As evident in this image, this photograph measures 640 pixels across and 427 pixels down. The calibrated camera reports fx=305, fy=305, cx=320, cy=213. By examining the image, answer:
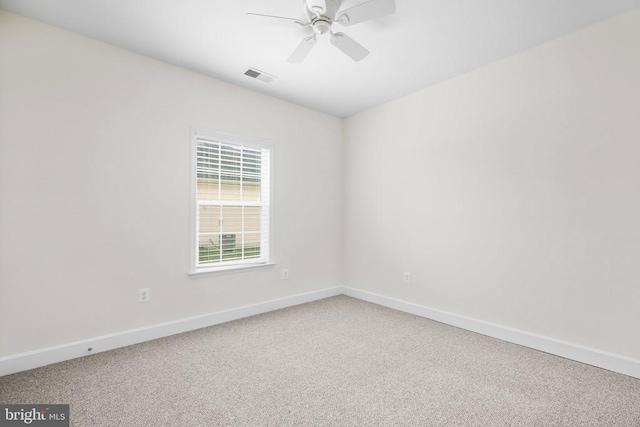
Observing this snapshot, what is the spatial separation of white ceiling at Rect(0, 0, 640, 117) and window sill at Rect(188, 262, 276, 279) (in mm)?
2040

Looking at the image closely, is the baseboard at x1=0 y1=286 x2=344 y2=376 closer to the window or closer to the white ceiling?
the window

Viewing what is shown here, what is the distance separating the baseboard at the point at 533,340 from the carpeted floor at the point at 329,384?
0.07 metres

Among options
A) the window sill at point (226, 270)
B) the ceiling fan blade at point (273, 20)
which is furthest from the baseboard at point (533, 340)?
the ceiling fan blade at point (273, 20)

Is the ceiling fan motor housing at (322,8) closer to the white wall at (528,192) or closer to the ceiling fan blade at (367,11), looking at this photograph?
the ceiling fan blade at (367,11)

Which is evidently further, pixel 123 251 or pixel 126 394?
pixel 123 251

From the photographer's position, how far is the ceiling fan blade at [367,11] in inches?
72.3

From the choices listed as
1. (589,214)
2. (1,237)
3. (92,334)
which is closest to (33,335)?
(92,334)

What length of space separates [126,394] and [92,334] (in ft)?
2.93

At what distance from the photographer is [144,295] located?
9.21 feet

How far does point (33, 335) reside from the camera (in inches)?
90.2

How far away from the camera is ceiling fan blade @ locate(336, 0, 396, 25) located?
1836mm

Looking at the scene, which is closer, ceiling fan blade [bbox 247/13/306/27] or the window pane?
ceiling fan blade [bbox 247/13/306/27]

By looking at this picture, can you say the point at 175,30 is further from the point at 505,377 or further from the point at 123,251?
the point at 505,377

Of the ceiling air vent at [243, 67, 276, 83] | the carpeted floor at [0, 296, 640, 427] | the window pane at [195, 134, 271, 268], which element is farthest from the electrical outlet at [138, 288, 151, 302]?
the ceiling air vent at [243, 67, 276, 83]
